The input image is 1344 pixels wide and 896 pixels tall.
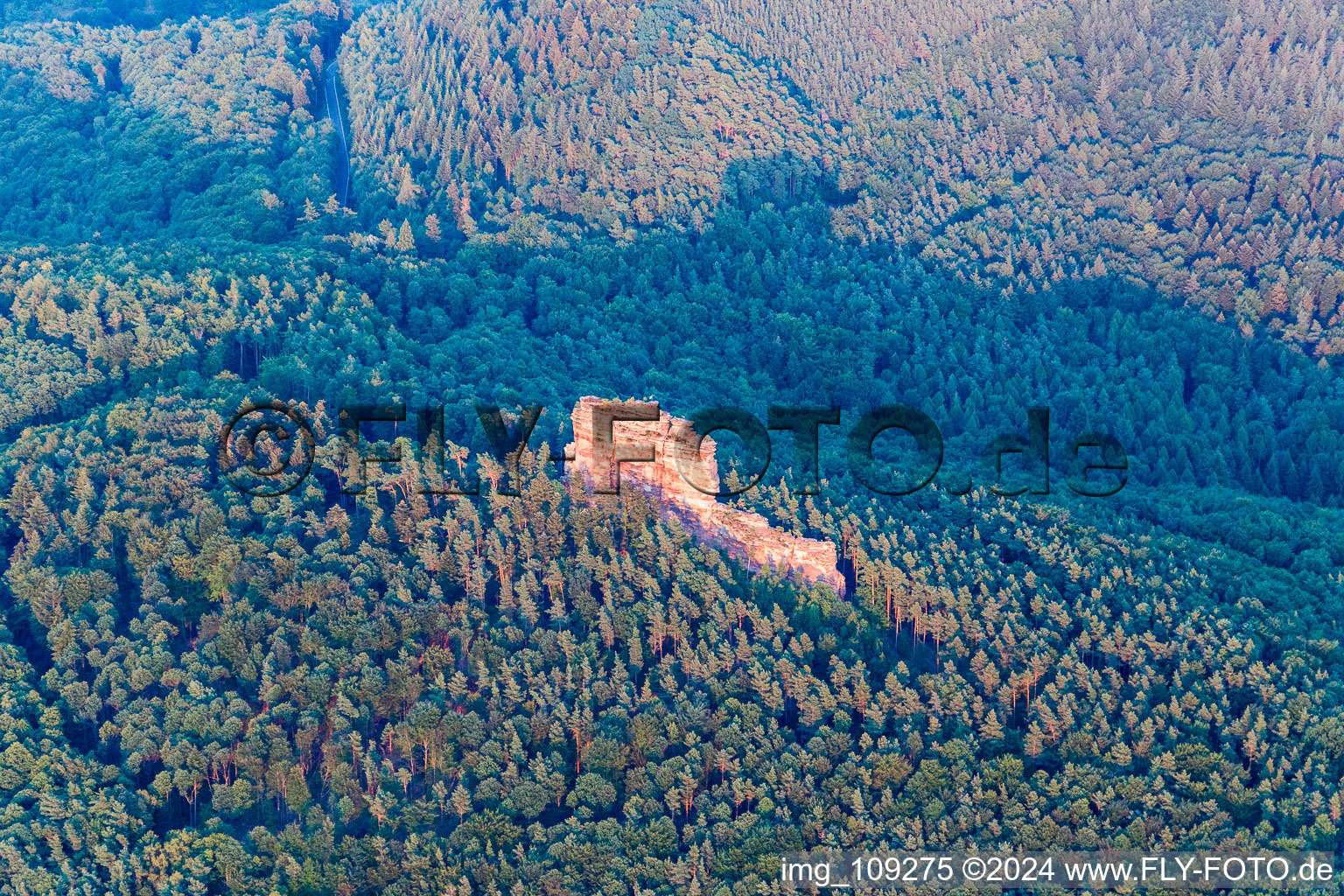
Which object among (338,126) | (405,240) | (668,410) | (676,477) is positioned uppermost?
(338,126)

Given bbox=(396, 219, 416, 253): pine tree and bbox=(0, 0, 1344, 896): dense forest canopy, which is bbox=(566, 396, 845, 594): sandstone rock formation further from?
bbox=(396, 219, 416, 253): pine tree

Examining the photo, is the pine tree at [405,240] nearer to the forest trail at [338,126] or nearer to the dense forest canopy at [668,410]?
the dense forest canopy at [668,410]

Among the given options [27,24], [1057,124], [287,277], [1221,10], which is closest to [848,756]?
[287,277]

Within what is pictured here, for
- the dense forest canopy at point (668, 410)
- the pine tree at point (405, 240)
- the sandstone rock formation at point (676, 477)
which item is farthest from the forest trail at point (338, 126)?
the sandstone rock formation at point (676, 477)

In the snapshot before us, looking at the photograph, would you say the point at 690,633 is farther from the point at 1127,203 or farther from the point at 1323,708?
the point at 1127,203

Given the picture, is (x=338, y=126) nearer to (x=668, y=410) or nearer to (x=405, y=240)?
(x=405, y=240)

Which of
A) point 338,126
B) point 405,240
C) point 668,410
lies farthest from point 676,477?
point 338,126

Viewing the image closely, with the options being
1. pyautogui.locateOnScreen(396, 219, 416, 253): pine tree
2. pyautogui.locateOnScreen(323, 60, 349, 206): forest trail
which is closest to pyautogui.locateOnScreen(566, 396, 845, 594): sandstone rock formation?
pyautogui.locateOnScreen(396, 219, 416, 253): pine tree
